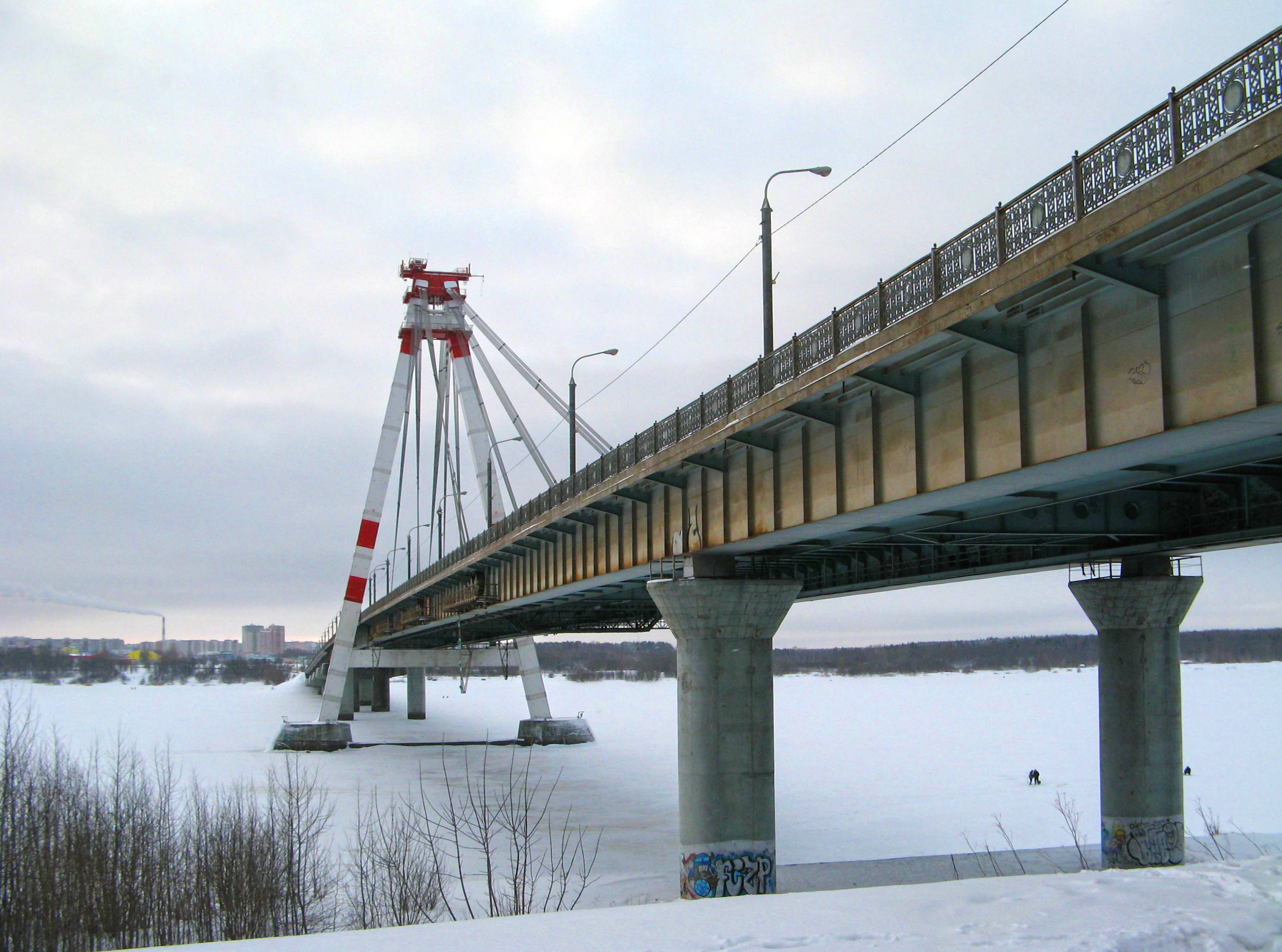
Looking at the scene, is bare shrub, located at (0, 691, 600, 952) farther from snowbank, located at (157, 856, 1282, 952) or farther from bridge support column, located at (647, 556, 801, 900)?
snowbank, located at (157, 856, 1282, 952)

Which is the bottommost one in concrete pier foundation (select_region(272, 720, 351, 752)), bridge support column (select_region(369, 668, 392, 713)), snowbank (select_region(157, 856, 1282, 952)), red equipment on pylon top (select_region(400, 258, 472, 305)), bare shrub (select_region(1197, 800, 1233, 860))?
bridge support column (select_region(369, 668, 392, 713))

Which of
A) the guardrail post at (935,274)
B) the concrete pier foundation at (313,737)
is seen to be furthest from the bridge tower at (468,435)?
the guardrail post at (935,274)

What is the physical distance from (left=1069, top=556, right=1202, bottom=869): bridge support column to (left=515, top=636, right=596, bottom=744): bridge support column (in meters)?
40.8

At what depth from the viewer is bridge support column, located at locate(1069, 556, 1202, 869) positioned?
2667 centimetres

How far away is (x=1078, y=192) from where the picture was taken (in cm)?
1301

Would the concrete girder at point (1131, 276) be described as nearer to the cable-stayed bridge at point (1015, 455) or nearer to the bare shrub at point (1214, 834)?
the cable-stayed bridge at point (1015, 455)

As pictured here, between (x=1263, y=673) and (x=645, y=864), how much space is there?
153413 millimetres

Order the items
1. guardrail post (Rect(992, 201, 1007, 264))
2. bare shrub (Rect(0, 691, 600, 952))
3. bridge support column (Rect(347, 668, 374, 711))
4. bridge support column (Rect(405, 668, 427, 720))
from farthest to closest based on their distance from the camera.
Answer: bridge support column (Rect(347, 668, 374, 711)) → bridge support column (Rect(405, 668, 427, 720)) → bare shrub (Rect(0, 691, 600, 952)) → guardrail post (Rect(992, 201, 1007, 264))

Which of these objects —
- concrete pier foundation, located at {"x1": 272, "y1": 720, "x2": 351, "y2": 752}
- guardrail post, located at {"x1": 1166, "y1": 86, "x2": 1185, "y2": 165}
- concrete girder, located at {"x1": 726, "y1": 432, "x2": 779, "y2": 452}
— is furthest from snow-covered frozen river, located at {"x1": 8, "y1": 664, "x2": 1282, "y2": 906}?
guardrail post, located at {"x1": 1166, "y1": 86, "x2": 1185, "y2": 165}

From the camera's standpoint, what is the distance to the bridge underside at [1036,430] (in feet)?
38.2

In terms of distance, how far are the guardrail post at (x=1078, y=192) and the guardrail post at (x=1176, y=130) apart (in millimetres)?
1371

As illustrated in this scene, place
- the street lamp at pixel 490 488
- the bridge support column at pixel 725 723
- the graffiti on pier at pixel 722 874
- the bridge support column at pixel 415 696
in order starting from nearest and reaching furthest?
the graffiti on pier at pixel 722 874 → the bridge support column at pixel 725 723 → the street lamp at pixel 490 488 → the bridge support column at pixel 415 696

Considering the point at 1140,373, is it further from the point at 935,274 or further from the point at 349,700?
the point at 349,700

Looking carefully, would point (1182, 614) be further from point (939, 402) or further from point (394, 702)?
point (394, 702)
